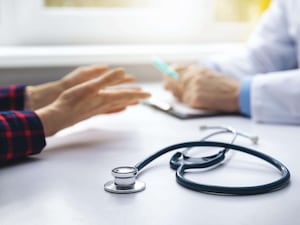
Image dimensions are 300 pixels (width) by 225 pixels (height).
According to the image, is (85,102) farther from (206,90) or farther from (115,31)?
(115,31)

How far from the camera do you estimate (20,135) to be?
0.76 metres

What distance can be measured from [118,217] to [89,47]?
937mm

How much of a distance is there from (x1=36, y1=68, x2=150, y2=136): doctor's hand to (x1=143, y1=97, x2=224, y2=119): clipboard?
0.31 ft

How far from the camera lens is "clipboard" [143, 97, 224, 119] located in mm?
1027

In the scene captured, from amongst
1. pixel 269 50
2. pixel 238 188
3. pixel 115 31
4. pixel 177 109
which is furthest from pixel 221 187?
pixel 115 31

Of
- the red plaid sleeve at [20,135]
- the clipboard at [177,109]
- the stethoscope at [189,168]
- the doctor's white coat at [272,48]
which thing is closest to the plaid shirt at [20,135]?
the red plaid sleeve at [20,135]

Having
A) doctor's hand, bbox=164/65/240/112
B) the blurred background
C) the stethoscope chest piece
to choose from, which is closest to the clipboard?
doctor's hand, bbox=164/65/240/112

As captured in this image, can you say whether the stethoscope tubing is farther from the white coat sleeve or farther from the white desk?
the white coat sleeve

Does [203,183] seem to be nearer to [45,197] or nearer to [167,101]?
[45,197]

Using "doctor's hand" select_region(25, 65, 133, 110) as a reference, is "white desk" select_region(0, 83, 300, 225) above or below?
below

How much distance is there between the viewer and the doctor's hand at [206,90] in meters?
1.06

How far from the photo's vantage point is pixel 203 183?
639 mm

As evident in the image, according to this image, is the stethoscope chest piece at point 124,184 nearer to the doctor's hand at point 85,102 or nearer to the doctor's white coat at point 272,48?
the doctor's hand at point 85,102

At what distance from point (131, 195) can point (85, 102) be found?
1.04 ft
